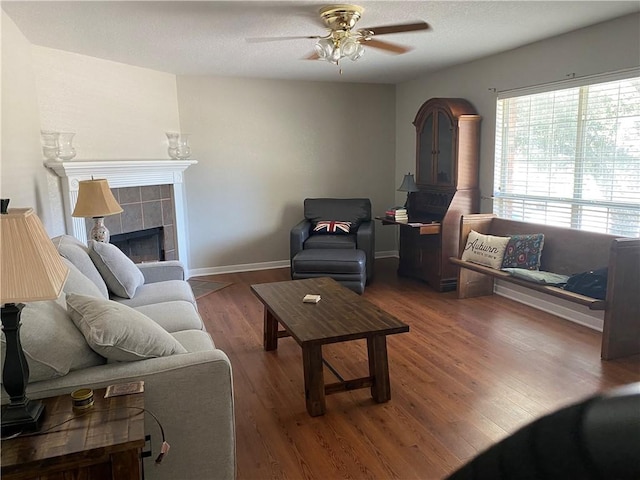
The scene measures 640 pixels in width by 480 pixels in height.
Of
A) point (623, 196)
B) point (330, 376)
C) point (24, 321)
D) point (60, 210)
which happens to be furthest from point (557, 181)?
point (60, 210)

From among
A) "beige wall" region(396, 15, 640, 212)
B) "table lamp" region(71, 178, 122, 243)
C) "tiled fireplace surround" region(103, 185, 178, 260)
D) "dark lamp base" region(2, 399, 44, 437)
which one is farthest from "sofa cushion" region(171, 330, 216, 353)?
"beige wall" region(396, 15, 640, 212)

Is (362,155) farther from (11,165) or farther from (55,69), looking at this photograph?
(11,165)

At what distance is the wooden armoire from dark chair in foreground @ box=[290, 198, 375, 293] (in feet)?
1.87

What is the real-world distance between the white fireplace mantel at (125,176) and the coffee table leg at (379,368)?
2.84 meters

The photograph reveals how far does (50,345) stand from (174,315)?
3.64ft

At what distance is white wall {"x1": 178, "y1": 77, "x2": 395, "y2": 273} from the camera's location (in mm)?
5375

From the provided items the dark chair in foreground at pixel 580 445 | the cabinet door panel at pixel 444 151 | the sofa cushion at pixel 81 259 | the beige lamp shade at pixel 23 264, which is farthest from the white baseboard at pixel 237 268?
the dark chair in foreground at pixel 580 445

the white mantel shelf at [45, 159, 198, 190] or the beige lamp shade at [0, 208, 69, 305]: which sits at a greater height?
the white mantel shelf at [45, 159, 198, 190]

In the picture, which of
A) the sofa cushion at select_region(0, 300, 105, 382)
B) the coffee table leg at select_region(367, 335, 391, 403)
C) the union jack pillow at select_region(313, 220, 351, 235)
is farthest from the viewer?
the union jack pillow at select_region(313, 220, 351, 235)

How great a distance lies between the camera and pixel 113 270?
3094mm

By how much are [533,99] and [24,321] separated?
4.09m

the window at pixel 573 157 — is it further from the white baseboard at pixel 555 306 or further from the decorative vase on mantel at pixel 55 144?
the decorative vase on mantel at pixel 55 144

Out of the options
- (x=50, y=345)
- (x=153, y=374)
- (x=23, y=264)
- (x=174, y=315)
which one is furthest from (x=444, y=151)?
(x=23, y=264)

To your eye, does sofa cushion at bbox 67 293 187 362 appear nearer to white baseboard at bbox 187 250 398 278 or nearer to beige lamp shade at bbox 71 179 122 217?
beige lamp shade at bbox 71 179 122 217
